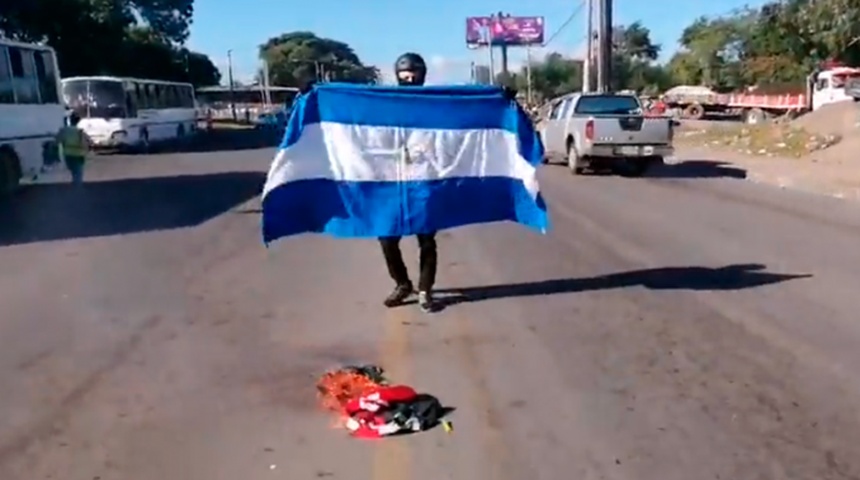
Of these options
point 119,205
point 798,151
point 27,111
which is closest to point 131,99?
point 27,111

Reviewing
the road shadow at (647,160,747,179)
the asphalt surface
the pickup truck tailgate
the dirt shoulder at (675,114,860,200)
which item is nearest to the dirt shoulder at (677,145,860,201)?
the dirt shoulder at (675,114,860,200)

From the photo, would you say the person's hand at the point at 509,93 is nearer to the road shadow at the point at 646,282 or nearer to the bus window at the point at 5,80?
the road shadow at the point at 646,282

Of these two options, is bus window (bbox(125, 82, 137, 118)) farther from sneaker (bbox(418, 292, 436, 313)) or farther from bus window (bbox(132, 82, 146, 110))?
sneaker (bbox(418, 292, 436, 313))

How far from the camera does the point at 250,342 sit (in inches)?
323

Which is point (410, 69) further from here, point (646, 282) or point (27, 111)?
point (27, 111)

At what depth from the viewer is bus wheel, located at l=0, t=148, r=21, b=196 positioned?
2115 centimetres

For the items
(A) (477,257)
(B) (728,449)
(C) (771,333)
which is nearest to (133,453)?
(B) (728,449)

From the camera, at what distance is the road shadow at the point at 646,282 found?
9.87 metres

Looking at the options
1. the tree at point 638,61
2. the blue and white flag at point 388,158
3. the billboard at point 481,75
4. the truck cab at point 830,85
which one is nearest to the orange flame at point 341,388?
the blue and white flag at point 388,158

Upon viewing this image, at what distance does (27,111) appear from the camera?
22.8 metres

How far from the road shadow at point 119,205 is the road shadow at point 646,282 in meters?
7.20

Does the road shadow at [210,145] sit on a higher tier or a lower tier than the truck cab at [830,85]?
lower

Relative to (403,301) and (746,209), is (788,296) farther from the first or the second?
(746,209)

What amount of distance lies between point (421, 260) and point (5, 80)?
15.5m
